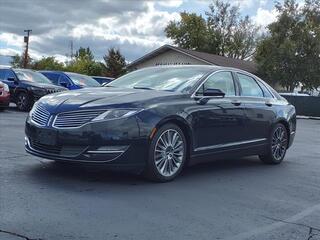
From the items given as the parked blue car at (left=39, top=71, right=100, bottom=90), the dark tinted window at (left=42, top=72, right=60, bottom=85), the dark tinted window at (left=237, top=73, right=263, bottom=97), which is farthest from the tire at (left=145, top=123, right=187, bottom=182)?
the dark tinted window at (left=42, top=72, right=60, bottom=85)

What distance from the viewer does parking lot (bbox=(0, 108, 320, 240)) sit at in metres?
4.85

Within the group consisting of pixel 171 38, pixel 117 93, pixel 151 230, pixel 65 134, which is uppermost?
pixel 171 38

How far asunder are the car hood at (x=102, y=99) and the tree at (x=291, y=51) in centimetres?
3555

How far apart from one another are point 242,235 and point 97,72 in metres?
60.7

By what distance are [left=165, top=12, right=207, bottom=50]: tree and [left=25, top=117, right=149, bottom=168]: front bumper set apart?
184ft

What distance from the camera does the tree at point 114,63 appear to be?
5854cm

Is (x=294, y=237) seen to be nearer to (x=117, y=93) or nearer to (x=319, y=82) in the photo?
(x=117, y=93)

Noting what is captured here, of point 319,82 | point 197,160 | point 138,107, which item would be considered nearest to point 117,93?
point 138,107

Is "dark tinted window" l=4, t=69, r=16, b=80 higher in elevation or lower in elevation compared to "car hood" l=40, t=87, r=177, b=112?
higher

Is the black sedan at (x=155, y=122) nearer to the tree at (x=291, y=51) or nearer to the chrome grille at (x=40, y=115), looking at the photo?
the chrome grille at (x=40, y=115)

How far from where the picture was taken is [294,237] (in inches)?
197

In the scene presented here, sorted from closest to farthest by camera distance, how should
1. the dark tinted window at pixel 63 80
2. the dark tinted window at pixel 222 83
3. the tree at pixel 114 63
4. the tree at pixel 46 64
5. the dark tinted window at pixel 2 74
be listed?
the dark tinted window at pixel 222 83 → the dark tinted window at pixel 2 74 → the dark tinted window at pixel 63 80 → the tree at pixel 114 63 → the tree at pixel 46 64

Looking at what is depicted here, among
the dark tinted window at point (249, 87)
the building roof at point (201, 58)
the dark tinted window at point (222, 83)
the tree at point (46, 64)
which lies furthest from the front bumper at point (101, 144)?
the tree at point (46, 64)

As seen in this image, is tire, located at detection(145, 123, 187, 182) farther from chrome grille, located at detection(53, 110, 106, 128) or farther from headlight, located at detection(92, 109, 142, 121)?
chrome grille, located at detection(53, 110, 106, 128)
